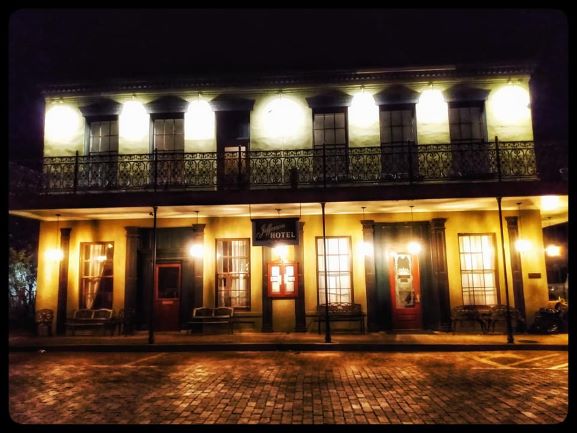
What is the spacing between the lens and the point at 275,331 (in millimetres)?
12172

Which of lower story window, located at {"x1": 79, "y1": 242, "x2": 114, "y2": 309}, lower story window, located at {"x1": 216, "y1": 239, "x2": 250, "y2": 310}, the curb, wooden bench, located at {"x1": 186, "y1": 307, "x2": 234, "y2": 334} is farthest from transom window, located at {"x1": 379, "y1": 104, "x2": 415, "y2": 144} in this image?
lower story window, located at {"x1": 79, "y1": 242, "x2": 114, "y2": 309}

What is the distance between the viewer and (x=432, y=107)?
41.5 ft

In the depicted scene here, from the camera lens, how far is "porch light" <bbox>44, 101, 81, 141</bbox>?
13203mm

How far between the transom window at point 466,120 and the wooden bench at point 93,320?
12370mm

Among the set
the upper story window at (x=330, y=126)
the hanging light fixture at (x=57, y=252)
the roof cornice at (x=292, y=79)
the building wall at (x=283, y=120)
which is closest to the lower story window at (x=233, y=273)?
the building wall at (x=283, y=120)

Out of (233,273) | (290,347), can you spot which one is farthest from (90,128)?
(290,347)

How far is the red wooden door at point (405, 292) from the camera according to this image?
12.2m

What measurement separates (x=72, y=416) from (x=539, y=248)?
12695 mm

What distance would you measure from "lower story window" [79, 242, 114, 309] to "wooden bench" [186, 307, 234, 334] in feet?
9.76

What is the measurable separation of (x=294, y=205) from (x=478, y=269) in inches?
242

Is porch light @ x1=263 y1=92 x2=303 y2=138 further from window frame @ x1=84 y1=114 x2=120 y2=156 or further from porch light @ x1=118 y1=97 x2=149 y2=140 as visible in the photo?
window frame @ x1=84 y1=114 x2=120 y2=156

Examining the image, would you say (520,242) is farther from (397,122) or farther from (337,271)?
(337,271)

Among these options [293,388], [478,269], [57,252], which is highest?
[57,252]
